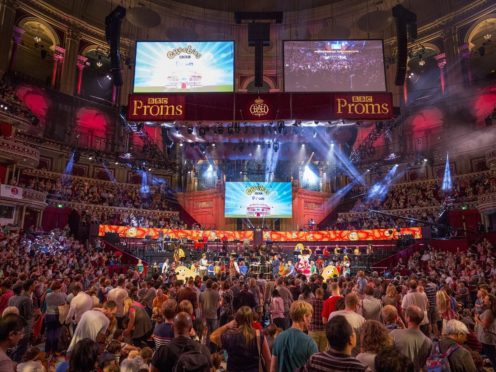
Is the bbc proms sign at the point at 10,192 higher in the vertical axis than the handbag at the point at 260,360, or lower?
higher

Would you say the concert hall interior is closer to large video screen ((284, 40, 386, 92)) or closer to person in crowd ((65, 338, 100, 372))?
large video screen ((284, 40, 386, 92))

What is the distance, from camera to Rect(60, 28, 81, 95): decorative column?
31.6m

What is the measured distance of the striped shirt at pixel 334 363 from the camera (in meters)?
2.78

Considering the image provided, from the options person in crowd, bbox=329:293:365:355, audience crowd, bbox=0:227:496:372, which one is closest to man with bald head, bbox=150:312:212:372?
audience crowd, bbox=0:227:496:372

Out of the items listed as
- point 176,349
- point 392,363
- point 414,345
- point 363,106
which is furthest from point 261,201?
point 392,363

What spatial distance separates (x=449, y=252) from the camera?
63.1 ft

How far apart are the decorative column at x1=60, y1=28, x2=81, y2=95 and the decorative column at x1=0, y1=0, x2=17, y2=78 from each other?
175 inches

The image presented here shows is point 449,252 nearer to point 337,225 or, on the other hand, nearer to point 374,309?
point 337,225

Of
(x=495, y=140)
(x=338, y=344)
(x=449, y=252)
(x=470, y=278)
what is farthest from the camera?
(x=495, y=140)

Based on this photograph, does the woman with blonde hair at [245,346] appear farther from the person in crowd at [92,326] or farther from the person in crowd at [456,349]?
the person in crowd at [92,326]

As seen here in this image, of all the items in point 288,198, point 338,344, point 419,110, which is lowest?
point 338,344

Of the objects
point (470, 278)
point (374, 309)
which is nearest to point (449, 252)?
point (470, 278)

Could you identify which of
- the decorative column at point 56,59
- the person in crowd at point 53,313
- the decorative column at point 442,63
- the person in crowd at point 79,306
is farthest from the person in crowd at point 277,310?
the decorative column at point 56,59

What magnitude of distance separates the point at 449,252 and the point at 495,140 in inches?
427
